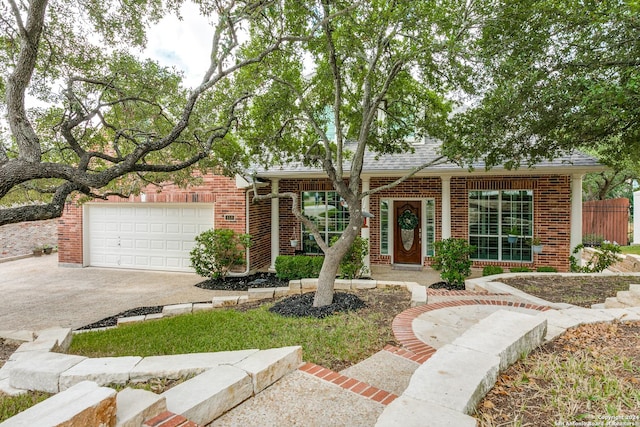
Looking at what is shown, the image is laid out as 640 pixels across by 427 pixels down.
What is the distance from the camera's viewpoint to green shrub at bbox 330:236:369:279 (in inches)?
363

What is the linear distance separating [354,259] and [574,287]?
469 cm

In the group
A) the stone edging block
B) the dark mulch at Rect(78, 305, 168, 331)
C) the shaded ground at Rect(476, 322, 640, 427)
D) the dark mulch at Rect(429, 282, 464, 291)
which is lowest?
the dark mulch at Rect(78, 305, 168, 331)

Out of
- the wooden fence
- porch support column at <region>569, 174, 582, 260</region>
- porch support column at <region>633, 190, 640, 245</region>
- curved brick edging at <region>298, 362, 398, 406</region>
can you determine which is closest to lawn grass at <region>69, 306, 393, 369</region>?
curved brick edging at <region>298, 362, 398, 406</region>

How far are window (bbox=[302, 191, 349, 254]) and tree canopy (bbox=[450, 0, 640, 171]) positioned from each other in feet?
19.4

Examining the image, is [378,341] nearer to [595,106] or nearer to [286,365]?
[286,365]

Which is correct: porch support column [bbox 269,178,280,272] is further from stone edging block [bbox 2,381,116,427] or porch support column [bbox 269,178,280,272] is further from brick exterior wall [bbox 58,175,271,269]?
stone edging block [bbox 2,381,116,427]

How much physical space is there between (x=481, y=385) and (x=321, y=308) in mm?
3658

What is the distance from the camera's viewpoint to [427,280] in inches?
389

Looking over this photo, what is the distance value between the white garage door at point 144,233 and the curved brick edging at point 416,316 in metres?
7.47

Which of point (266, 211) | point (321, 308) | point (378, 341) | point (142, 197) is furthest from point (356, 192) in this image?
point (142, 197)

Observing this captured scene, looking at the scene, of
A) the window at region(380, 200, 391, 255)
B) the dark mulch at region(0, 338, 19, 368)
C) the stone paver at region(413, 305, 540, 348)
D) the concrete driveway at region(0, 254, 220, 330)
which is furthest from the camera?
the window at region(380, 200, 391, 255)

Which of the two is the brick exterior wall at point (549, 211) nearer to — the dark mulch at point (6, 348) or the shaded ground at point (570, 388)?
the shaded ground at point (570, 388)

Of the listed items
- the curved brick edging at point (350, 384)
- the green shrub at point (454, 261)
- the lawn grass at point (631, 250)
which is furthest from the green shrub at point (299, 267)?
the lawn grass at point (631, 250)

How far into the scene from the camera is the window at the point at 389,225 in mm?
11562
